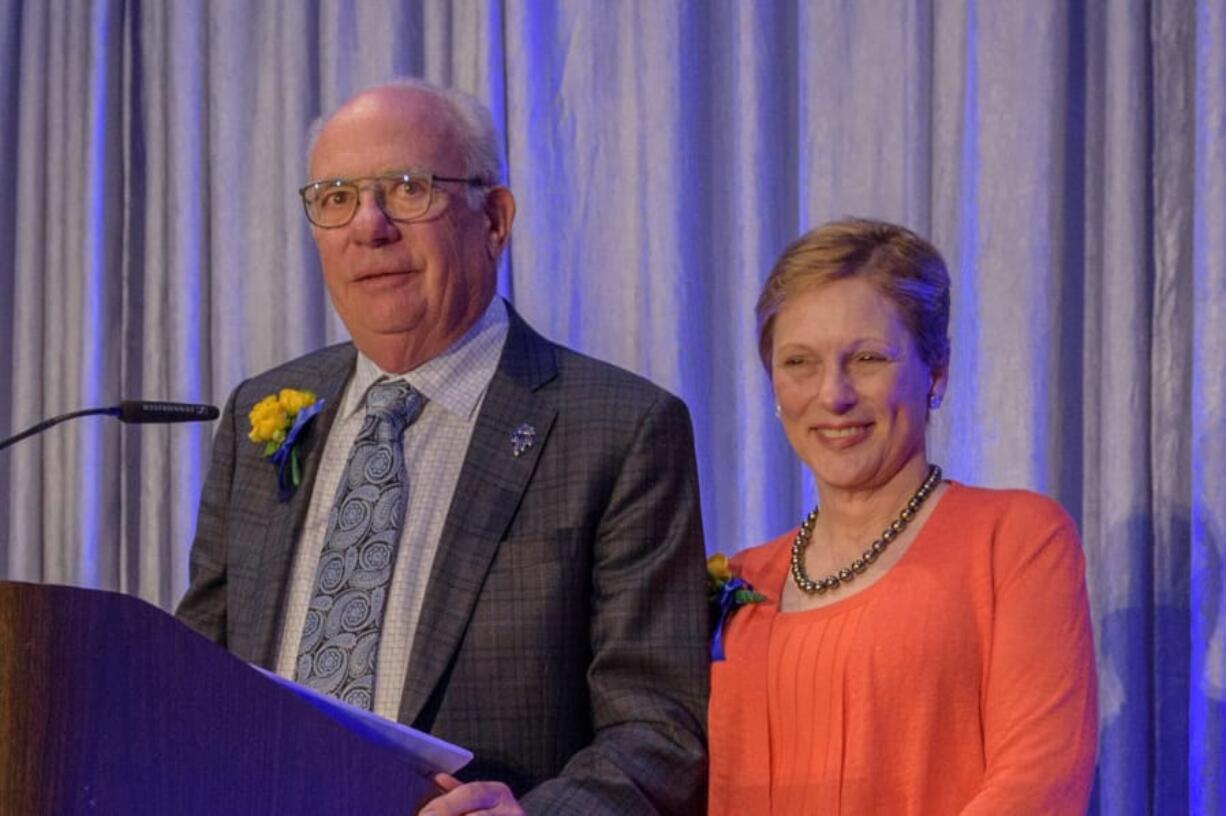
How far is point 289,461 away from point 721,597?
26.6 inches

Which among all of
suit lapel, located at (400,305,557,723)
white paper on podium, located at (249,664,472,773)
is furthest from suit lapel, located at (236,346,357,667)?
white paper on podium, located at (249,664,472,773)

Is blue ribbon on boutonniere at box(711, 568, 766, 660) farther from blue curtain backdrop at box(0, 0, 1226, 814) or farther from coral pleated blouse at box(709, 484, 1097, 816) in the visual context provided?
blue curtain backdrop at box(0, 0, 1226, 814)

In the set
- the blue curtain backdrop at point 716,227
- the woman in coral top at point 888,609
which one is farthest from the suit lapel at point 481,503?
the blue curtain backdrop at point 716,227

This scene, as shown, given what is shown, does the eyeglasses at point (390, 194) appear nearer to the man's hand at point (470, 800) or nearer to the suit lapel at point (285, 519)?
the suit lapel at point (285, 519)

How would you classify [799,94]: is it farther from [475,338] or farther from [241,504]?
[241,504]

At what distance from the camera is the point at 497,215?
102 inches

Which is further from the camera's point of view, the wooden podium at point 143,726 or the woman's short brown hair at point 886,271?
the woman's short brown hair at point 886,271

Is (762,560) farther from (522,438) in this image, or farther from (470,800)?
(470,800)

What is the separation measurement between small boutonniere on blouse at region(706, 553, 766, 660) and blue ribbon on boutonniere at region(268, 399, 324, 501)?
0.63 m

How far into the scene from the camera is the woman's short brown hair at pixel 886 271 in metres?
2.33

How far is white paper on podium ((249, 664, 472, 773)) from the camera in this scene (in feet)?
5.30

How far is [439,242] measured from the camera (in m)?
2.48

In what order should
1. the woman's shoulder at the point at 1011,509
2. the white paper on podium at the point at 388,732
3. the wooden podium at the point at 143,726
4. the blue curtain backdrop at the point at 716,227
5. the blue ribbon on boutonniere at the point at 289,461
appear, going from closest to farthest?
the wooden podium at the point at 143,726 → the white paper on podium at the point at 388,732 → the woman's shoulder at the point at 1011,509 → the blue ribbon on boutonniere at the point at 289,461 → the blue curtain backdrop at the point at 716,227

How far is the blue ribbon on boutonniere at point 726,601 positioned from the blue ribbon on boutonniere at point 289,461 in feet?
2.12
